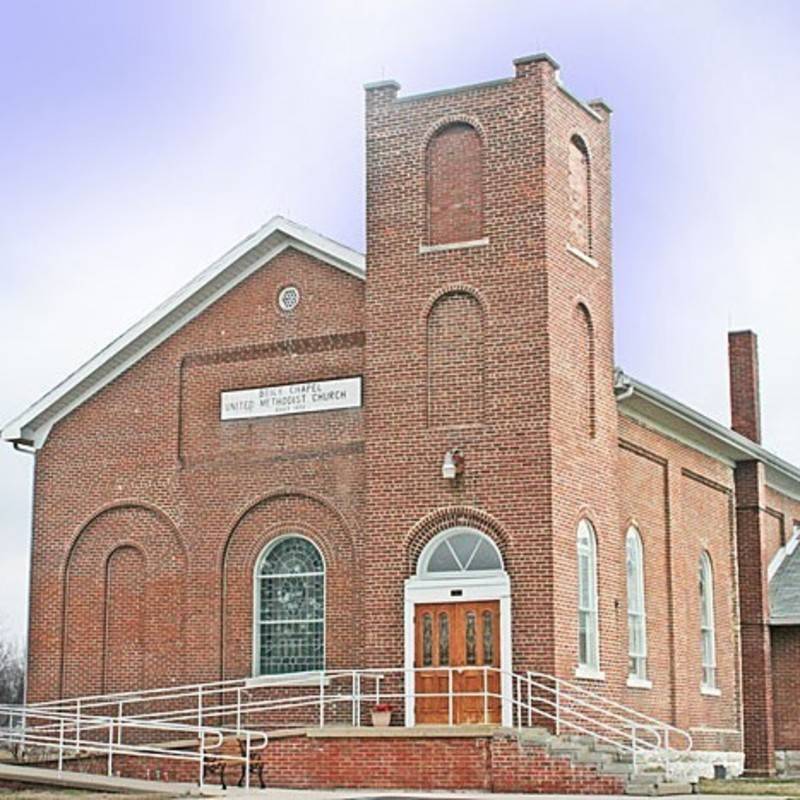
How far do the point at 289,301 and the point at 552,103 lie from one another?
5.82 metres

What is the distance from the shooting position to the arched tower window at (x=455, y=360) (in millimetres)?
27406

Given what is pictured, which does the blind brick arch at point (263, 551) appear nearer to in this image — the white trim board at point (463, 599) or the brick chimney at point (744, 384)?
the white trim board at point (463, 599)

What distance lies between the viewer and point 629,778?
23.9m

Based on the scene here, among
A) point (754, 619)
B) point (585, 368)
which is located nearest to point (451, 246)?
point (585, 368)

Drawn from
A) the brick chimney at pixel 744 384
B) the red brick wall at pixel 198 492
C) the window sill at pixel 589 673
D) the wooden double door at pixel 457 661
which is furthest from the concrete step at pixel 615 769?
the brick chimney at pixel 744 384

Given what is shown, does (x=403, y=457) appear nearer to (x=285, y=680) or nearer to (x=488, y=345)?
(x=488, y=345)

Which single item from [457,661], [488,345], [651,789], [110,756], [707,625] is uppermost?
[488,345]

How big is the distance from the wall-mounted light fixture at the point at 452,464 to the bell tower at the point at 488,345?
58mm

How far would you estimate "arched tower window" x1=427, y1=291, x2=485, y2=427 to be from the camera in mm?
27406

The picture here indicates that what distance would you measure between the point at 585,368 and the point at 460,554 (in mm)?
3919

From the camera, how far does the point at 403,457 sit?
90.7 feet

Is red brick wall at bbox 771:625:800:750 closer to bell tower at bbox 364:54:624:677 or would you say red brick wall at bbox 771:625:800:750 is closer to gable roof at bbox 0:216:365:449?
bell tower at bbox 364:54:624:677

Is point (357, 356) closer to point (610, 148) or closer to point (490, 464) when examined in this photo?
point (490, 464)

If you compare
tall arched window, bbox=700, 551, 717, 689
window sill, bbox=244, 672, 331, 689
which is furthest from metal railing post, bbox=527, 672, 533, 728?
tall arched window, bbox=700, 551, 717, 689
